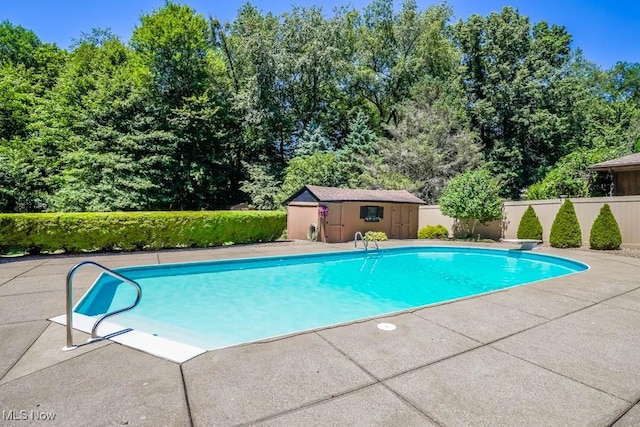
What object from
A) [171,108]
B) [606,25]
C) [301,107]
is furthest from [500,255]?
[171,108]

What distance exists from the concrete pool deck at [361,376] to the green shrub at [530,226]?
34.1 ft

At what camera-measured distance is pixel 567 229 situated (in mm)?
12930

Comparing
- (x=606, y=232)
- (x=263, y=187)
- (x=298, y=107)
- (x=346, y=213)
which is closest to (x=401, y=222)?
(x=346, y=213)

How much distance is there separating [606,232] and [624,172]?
482 cm

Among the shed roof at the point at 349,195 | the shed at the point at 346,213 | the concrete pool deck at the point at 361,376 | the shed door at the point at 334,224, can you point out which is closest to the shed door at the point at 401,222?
the shed at the point at 346,213

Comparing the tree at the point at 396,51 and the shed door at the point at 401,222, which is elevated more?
the tree at the point at 396,51

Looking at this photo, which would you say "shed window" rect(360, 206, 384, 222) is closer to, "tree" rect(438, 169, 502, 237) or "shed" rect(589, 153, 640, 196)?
"tree" rect(438, 169, 502, 237)

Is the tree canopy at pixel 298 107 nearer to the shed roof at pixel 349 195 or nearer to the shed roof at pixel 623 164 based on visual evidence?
the shed roof at pixel 623 164

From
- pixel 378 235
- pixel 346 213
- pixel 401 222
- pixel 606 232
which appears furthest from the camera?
pixel 401 222

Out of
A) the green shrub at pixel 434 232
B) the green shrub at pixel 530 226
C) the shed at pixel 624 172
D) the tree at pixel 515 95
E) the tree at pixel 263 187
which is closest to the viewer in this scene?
the shed at pixel 624 172

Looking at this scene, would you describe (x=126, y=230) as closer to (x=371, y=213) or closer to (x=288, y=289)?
(x=288, y=289)

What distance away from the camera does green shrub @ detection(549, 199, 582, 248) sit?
504 inches

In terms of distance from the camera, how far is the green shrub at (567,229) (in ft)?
42.0

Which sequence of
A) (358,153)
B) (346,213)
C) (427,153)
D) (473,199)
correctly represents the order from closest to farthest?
(473,199) → (346,213) → (427,153) → (358,153)
